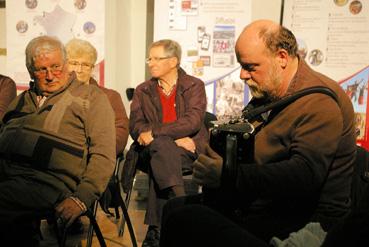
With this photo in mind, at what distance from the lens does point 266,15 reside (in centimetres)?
401

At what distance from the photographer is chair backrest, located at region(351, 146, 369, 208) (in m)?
1.66

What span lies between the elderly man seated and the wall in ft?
6.17

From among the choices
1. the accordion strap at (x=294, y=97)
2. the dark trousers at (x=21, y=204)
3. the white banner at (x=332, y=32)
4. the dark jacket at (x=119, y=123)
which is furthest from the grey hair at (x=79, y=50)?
the white banner at (x=332, y=32)

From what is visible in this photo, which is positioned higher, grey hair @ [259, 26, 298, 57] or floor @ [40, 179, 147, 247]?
grey hair @ [259, 26, 298, 57]

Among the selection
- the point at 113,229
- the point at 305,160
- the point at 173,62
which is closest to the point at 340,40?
the point at 173,62

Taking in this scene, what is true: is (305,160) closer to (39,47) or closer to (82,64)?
(39,47)

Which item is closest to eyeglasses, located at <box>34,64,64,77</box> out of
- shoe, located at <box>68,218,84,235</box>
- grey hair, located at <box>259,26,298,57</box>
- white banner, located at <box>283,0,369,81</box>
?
grey hair, located at <box>259,26,298,57</box>

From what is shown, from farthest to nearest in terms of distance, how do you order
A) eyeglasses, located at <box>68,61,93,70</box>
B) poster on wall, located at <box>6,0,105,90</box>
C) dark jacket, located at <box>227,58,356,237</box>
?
poster on wall, located at <box>6,0,105,90</box>, eyeglasses, located at <box>68,61,93,70</box>, dark jacket, located at <box>227,58,356,237</box>

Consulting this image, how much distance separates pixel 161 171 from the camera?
2.74m

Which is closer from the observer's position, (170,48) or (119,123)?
(119,123)

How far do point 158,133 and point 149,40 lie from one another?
1749mm

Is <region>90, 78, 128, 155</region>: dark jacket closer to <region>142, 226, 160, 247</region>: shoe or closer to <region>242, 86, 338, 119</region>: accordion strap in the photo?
<region>142, 226, 160, 247</region>: shoe

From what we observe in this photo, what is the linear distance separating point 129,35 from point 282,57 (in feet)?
9.81

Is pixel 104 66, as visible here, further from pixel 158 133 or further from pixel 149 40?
pixel 158 133
